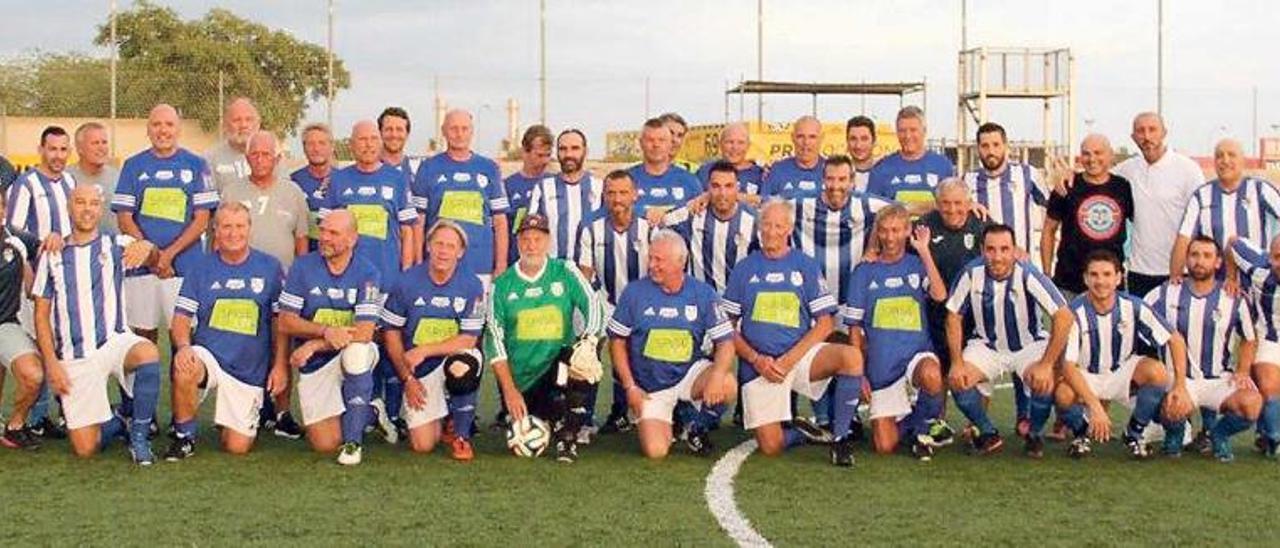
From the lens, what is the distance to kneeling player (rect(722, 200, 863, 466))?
6.14m

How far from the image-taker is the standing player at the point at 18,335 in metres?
6.05

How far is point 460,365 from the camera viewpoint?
20.0 ft

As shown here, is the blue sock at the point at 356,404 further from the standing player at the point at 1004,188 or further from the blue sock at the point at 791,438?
the standing player at the point at 1004,188

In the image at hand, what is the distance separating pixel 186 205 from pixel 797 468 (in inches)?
124

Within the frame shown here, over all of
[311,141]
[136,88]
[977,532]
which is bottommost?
[977,532]

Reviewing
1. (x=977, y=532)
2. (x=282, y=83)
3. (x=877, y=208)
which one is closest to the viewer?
(x=977, y=532)

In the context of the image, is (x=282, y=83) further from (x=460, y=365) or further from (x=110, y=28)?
Result: (x=460, y=365)

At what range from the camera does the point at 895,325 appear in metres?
6.29

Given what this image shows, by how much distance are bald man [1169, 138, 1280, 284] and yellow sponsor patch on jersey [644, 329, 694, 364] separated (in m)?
2.26

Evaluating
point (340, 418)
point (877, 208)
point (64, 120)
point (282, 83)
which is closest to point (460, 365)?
point (340, 418)

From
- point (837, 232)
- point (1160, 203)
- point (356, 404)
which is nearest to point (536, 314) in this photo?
point (356, 404)

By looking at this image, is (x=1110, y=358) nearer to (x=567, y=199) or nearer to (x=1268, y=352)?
(x=1268, y=352)

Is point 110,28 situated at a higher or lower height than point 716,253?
higher

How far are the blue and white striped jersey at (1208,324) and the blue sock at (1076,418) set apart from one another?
0.49 metres
